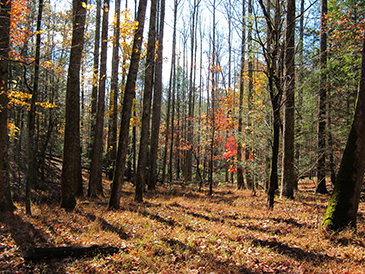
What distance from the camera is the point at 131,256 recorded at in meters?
4.59

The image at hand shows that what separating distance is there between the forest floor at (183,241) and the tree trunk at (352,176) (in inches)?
14.7

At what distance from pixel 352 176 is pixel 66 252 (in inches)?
258

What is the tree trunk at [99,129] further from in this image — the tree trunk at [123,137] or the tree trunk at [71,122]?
the tree trunk at [123,137]

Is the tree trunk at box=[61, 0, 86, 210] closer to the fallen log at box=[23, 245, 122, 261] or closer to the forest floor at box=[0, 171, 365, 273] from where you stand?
the forest floor at box=[0, 171, 365, 273]

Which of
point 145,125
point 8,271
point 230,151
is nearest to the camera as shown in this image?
point 8,271

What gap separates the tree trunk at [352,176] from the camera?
17.6ft

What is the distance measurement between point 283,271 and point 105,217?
16.5 ft

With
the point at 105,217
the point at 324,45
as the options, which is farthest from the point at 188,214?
the point at 324,45

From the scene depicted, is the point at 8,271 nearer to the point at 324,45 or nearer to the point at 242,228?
the point at 242,228

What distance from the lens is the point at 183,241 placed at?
17.6 ft

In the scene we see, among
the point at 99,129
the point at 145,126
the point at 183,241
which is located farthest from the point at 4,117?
the point at 183,241

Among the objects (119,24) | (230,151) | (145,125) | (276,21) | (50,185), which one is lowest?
(50,185)

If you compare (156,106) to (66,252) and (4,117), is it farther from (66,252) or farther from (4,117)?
(66,252)

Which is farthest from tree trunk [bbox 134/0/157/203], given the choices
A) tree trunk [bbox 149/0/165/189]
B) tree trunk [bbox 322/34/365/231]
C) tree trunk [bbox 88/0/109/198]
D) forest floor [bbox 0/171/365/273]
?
tree trunk [bbox 322/34/365/231]
